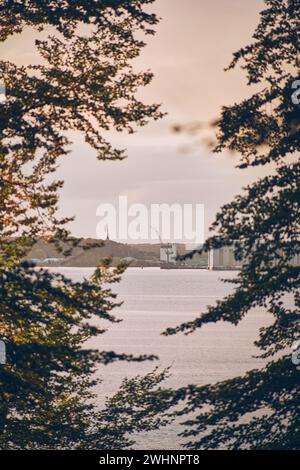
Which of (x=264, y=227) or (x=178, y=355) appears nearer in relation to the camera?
(x=264, y=227)

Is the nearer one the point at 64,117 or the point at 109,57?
the point at 64,117

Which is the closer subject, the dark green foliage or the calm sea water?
the dark green foliage

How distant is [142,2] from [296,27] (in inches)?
141

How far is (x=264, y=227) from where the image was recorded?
47.1 feet

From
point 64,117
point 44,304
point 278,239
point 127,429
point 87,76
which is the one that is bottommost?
point 127,429

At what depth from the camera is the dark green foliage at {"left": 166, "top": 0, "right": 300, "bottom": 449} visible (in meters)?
14.5

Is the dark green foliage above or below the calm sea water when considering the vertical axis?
above

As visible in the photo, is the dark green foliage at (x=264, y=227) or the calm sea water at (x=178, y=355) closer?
the dark green foliage at (x=264, y=227)

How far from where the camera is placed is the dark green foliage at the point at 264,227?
47.5 ft

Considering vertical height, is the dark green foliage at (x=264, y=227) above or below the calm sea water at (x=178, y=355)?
above

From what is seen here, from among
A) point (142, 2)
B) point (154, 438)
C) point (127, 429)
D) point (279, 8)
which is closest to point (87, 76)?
point (142, 2)

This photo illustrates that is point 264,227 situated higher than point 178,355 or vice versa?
point 264,227

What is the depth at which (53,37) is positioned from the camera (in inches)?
578
